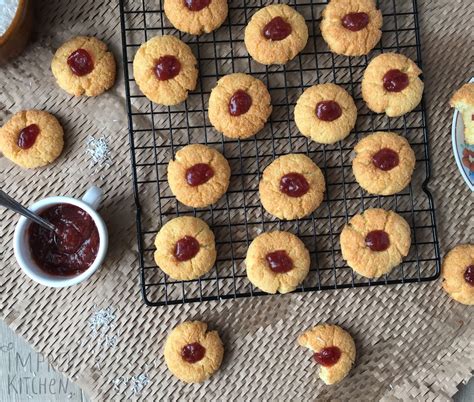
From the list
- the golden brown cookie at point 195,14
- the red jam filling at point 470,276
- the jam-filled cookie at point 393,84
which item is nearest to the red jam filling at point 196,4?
the golden brown cookie at point 195,14

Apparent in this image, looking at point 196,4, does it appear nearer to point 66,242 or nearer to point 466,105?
point 66,242

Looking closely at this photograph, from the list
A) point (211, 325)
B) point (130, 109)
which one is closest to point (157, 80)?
point (130, 109)

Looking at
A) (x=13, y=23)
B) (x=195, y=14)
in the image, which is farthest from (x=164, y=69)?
(x=13, y=23)

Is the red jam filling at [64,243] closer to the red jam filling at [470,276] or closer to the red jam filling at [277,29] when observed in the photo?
the red jam filling at [277,29]

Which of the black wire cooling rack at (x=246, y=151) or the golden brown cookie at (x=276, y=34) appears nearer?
the golden brown cookie at (x=276, y=34)

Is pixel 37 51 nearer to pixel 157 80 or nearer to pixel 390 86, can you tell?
pixel 157 80

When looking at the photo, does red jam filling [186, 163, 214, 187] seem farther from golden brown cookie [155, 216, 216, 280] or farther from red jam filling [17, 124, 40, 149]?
red jam filling [17, 124, 40, 149]
